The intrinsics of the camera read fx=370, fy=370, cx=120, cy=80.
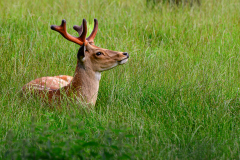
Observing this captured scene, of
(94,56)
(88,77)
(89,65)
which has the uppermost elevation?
(94,56)

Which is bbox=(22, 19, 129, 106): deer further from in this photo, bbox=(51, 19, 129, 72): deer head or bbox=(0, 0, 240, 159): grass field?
bbox=(0, 0, 240, 159): grass field

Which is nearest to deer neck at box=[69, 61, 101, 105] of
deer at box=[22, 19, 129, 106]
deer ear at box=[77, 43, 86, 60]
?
deer at box=[22, 19, 129, 106]

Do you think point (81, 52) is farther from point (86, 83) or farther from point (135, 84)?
point (135, 84)

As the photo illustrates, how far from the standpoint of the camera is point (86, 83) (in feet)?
13.9

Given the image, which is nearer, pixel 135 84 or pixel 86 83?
pixel 86 83

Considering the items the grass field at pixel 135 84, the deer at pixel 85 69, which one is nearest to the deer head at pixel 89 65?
the deer at pixel 85 69

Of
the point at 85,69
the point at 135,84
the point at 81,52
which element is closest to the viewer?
the point at 81,52

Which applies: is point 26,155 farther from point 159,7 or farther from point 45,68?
point 159,7

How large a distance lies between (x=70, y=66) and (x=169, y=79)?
1557mm

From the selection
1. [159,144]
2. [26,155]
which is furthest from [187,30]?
[26,155]

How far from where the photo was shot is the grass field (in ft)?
10.2

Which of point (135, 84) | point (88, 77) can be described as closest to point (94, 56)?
point (88, 77)

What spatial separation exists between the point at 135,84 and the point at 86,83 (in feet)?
2.32

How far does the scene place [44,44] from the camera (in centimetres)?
586
